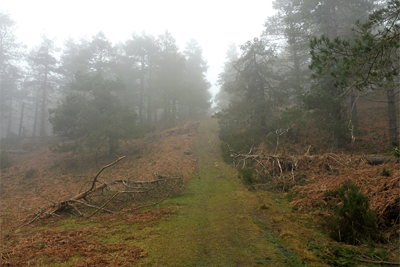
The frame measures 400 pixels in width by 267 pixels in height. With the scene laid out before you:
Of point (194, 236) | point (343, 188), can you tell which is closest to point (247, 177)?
point (343, 188)

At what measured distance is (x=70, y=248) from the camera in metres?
4.35

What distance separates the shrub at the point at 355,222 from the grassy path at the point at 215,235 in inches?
49.0

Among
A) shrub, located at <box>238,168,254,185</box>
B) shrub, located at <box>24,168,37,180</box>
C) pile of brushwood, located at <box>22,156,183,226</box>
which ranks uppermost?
shrub, located at <box>24,168,37,180</box>

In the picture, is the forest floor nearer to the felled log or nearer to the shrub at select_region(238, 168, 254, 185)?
the shrub at select_region(238, 168, 254, 185)

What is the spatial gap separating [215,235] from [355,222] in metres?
2.68

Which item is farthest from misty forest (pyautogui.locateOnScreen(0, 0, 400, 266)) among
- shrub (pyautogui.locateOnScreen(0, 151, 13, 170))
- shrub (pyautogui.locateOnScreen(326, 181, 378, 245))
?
shrub (pyautogui.locateOnScreen(0, 151, 13, 170))

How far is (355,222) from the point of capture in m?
4.05

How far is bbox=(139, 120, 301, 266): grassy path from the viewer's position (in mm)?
3670

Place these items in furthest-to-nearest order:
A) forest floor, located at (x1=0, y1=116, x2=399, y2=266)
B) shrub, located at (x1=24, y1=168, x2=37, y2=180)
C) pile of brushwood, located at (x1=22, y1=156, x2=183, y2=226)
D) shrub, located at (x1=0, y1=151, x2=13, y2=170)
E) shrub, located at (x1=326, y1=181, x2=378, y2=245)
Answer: shrub, located at (x1=0, y1=151, x2=13, y2=170) → shrub, located at (x1=24, y1=168, x2=37, y2=180) → pile of brushwood, located at (x1=22, y1=156, x2=183, y2=226) → shrub, located at (x1=326, y1=181, x2=378, y2=245) → forest floor, located at (x1=0, y1=116, x2=399, y2=266)

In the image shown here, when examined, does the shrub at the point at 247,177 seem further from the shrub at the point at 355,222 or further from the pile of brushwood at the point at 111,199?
the shrub at the point at 355,222

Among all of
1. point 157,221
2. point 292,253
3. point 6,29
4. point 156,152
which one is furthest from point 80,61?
point 292,253

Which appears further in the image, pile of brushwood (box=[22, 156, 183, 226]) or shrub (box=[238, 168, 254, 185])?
shrub (box=[238, 168, 254, 185])

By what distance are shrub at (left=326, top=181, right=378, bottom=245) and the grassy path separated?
1.24 metres

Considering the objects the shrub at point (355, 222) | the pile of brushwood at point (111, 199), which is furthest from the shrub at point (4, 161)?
the shrub at point (355, 222)
